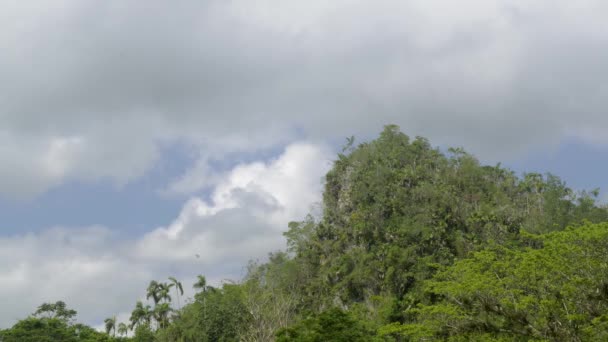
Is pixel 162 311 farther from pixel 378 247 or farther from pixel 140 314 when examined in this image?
pixel 378 247

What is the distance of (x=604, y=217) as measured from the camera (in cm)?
4441

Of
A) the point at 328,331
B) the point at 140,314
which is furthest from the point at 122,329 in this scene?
the point at 328,331

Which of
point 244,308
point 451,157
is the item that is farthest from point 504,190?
point 244,308

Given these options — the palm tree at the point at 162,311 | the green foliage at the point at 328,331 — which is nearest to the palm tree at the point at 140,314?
the palm tree at the point at 162,311

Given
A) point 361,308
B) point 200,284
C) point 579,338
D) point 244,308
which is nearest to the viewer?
point 579,338

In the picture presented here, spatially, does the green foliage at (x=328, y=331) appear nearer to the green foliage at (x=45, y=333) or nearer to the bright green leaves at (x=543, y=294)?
the bright green leaves at (x=543, y=294)

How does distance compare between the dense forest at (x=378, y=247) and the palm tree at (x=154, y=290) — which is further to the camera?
the palm tree at (x=154, y=290)

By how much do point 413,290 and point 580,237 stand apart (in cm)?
2190

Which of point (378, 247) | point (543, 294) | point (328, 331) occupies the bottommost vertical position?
point (543, 294)

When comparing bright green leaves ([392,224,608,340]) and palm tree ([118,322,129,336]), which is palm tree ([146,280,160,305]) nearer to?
palm tree ([118,322,129,336])

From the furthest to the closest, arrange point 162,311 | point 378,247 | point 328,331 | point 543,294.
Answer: point 162,311 < point 378,247 < point 328,331 < point 543,294

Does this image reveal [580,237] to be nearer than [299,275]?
Yes

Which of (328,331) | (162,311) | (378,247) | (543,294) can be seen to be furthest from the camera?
(162,311)

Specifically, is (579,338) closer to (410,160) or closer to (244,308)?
(244,308)
